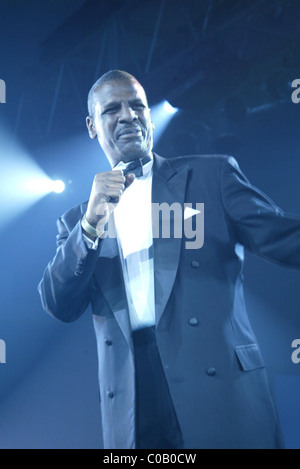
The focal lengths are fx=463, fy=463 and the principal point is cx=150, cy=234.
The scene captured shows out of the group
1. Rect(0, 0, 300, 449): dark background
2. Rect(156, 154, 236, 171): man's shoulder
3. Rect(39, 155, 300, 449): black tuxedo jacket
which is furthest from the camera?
Rect(0, 0, 300, 449): dark background

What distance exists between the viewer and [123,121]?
165cm

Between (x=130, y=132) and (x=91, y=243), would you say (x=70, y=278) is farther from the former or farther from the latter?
(x=130, y=132)

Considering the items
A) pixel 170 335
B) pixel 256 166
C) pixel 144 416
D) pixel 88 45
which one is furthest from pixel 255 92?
pixel 144 416

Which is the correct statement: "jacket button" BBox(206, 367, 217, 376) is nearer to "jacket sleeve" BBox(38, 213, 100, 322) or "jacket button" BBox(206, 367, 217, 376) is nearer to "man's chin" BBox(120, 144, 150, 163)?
"jacket sleeve" BBox(38, 213, 100, 322)

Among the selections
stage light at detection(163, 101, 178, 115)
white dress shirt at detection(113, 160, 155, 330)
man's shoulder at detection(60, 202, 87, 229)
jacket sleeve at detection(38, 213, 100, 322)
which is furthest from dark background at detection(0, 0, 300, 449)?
jacket sleeve at detection(38, 213, 100, 322)

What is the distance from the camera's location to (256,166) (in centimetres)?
268

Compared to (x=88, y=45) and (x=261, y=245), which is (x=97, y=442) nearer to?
(x=261, y=245)

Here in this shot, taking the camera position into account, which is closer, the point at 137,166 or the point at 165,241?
the point at 165,241

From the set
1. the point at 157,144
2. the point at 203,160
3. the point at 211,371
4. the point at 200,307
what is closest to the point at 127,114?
the point at 203,160

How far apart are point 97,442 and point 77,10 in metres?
2.44

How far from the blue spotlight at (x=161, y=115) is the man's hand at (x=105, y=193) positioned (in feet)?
5.02

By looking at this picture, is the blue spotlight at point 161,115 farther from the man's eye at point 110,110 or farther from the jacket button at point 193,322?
the jacket button at point 193,322

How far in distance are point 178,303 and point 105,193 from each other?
0.38m

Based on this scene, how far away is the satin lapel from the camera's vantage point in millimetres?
1345
